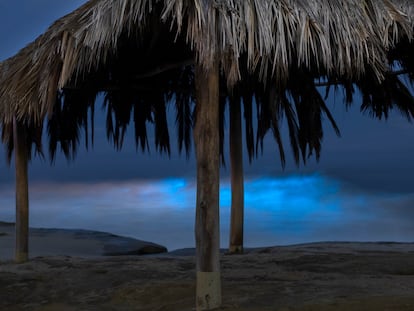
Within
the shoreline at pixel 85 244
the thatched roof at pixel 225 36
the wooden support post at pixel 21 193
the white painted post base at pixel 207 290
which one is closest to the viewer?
the thatched roof at pixel 225 36

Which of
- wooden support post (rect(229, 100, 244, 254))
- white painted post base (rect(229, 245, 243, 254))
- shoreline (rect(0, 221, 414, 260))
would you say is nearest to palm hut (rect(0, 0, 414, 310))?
wooden support post (rect(229, 100, 244, 254))

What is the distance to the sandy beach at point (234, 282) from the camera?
608 centimetres

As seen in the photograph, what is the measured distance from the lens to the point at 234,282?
7.32m

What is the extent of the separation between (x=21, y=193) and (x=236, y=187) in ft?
11.3

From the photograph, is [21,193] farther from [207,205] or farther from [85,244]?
[85,244]

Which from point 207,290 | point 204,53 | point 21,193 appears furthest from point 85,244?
point 204,53

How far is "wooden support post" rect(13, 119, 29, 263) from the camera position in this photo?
33.1ft

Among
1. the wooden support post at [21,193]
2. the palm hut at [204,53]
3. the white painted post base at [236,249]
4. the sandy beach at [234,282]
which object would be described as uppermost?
the palm hut at [204,53]

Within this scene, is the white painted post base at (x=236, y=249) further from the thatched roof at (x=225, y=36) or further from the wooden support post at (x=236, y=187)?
the thatched roof at (x=225, y=36)

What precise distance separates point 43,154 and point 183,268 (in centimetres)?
311

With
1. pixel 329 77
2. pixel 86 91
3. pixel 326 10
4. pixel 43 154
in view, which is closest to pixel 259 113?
pixel 329 77

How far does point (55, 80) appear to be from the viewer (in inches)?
263

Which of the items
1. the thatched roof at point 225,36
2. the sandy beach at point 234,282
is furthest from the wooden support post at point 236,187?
the thatched roof at point 225,36

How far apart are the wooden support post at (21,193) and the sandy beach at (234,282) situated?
281mm
